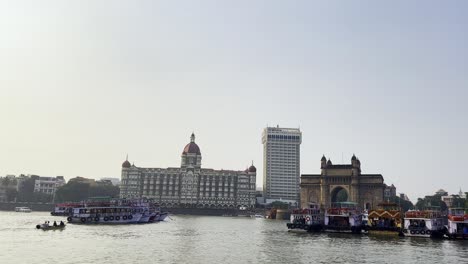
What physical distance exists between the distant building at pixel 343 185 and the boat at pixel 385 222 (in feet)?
211

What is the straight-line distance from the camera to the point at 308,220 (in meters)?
76.8

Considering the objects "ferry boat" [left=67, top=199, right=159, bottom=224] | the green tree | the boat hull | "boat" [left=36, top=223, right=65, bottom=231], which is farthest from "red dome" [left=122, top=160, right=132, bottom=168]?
"boat" [left=36, top=223, right=65, bottom=231]

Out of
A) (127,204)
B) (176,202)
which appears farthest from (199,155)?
(127,204)

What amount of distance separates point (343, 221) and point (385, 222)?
291 inches

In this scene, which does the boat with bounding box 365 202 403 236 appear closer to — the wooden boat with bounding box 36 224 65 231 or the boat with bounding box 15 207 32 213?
the wooden boat with bounding box 36 224 65 231

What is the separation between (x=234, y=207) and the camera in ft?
626

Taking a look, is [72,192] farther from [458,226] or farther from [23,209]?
[458,226]

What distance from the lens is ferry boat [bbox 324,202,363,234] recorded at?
76.7 m

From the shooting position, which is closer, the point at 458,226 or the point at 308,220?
the point at 458,226

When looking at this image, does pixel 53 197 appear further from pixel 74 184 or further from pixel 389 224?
pixel 389 224

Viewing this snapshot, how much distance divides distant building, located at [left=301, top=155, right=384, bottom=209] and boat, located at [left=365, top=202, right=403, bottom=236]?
64.4m

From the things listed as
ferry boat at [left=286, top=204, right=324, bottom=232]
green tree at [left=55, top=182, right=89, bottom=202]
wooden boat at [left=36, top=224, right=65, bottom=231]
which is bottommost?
wooden boat at [left=36, top=224, right=65, bottom=231]

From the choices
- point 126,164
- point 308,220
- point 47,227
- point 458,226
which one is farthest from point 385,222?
point 126,164

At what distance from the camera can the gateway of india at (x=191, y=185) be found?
192 m
